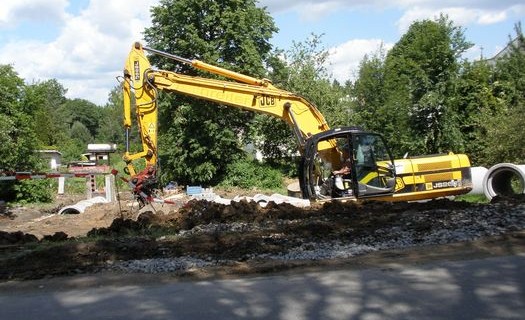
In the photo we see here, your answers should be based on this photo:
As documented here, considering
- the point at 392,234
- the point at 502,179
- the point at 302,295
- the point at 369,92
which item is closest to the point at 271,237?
the point at 392,234

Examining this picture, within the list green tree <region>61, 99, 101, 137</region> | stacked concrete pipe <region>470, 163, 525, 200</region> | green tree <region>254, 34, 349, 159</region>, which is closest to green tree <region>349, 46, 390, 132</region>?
green tree <region>254, 34, 349, 159</region>

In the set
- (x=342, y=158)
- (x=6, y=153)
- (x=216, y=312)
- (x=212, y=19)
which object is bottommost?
(x=216, y=312)

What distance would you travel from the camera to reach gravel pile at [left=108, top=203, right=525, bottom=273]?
8.70 m

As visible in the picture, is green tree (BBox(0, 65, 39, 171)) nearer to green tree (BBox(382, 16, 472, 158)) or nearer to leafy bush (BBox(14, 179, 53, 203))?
leafy bush (BBox(14, 179, 53, 203))

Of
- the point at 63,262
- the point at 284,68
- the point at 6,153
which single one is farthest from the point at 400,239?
the point at 284,68

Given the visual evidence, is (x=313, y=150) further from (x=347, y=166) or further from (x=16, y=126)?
(x=16, y=126)

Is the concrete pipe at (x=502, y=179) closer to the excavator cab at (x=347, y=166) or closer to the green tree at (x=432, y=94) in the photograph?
the excavator cab at (x=347, y=166)

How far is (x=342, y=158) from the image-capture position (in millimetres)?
15359

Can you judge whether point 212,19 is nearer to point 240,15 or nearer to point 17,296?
point 240,15

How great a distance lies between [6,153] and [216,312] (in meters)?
20.7

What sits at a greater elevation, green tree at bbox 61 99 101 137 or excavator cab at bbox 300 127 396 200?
green tree at bbox 61 99 101 137

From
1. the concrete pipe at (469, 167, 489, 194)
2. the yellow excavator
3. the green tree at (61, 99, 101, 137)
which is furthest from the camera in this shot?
the green tree at (61, 99, 101, 137)

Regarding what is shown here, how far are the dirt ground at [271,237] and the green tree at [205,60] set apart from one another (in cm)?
1578

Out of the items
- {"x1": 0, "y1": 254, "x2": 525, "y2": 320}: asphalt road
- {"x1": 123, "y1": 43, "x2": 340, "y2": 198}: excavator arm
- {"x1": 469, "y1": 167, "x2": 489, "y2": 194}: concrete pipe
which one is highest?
{"x1": 123, "y1": 43, "x2": 340, "y2": 198}: excavator arm
